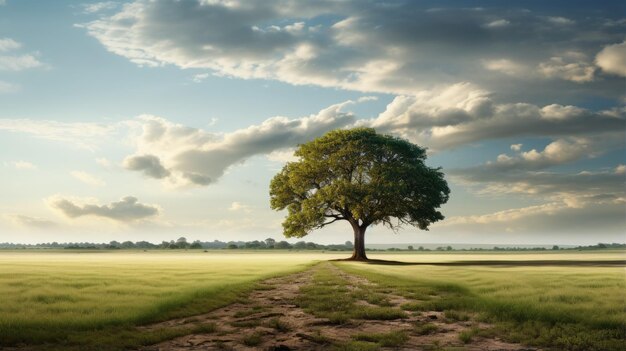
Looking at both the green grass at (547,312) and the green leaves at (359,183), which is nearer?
the green grass at (547,312)

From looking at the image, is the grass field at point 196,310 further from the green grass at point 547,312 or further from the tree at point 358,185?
the tree at point 358,185

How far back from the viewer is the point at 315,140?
215ft

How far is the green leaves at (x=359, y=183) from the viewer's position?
5828 centimetres

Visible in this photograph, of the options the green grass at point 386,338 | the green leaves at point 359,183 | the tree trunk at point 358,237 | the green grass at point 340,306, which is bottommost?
the green grass at point 340,306

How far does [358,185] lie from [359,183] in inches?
60.6

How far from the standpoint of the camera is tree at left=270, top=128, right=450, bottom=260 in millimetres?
58312

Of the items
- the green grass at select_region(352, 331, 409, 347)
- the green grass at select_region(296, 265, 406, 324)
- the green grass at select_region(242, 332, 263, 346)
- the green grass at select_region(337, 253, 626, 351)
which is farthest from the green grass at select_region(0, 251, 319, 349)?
the green grass at select_region(337, 253, 626, 351)

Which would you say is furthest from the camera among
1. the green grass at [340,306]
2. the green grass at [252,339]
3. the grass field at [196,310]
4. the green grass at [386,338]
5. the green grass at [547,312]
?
the green grass at [340,306]

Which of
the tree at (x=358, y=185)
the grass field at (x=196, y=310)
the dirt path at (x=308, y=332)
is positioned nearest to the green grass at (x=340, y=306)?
the dirt path at (x=308, y=332)

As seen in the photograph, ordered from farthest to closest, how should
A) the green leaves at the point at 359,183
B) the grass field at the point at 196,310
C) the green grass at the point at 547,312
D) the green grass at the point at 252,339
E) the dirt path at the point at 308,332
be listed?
the green leaves at the point at 359,183
the grass field at the point at 196,310
the green grass at the point at 547,312
the green grass at the point at 252,339
the dirt path at the point at 308,332

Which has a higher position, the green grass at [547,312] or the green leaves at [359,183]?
the green leaves at [359,183]

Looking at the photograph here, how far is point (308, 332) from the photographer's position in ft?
42.3

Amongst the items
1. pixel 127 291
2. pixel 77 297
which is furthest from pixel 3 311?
pixel 127 291

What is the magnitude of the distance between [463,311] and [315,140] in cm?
5029
